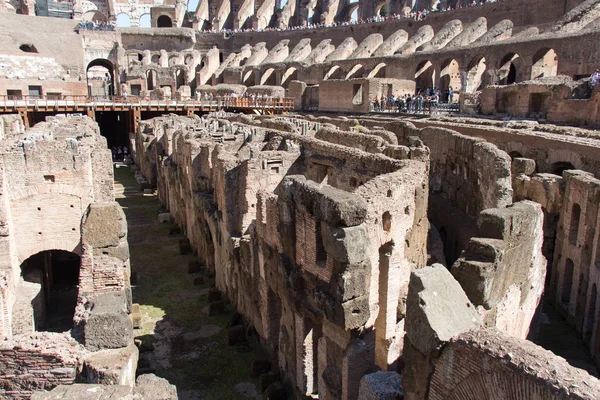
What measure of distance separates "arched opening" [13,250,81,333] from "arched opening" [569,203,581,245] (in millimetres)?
9893

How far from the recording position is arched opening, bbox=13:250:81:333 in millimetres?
8078

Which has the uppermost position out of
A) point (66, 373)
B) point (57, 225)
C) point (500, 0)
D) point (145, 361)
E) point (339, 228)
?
point (500, 0)

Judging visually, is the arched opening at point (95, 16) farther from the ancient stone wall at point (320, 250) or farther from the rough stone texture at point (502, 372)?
the rough stone texture at point (502, 372)

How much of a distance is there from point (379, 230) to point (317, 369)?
2.22 meters

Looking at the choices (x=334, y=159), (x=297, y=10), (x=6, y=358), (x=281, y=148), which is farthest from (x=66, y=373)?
(x=297, y=10)

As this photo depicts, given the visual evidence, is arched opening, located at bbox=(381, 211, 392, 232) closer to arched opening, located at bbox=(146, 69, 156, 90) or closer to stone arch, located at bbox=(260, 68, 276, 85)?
stone arch, located at bbox=(260, 68, 276, 85)

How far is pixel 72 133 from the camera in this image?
1375 centimetres

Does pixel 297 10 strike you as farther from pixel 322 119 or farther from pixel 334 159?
pixel 334 159

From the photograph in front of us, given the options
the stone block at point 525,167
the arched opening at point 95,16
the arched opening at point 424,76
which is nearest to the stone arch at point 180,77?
the arched opening at point 95,16

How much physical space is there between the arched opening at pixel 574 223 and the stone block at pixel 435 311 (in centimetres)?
712

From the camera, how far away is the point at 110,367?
5.29 meters

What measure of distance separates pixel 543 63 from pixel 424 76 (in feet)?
29.4

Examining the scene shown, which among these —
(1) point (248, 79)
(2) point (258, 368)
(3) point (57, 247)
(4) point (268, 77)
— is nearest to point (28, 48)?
(1) point (248, 79)

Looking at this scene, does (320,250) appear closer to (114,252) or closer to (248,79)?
(114,252)
